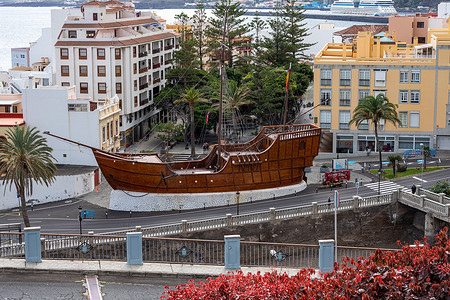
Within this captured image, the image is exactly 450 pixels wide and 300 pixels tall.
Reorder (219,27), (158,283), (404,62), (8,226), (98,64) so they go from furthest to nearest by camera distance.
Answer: (219,27), (98,64), (404,62), (8,226), (158,283)

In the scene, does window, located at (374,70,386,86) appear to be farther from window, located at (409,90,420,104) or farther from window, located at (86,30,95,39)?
window, located at (86,30,95,39)

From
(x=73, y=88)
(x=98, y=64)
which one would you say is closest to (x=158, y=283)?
(x=73, y=88)

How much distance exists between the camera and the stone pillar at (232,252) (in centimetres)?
2683

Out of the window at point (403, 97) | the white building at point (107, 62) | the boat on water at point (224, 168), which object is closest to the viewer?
the boat on water at point (224, 168)

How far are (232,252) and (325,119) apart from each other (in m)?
39.9

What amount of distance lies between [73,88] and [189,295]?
46173 mm

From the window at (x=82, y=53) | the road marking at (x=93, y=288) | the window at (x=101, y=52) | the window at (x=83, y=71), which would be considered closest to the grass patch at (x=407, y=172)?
the window at (x=101, y=52)

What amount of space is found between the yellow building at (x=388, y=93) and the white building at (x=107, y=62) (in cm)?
1822

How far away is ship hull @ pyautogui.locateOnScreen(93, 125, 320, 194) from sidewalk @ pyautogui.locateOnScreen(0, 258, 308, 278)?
2352 cm

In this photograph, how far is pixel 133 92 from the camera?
241ft

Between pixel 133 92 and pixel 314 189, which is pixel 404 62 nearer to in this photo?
pixel 314 189

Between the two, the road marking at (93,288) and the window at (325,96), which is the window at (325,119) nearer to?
the window at (325,96)

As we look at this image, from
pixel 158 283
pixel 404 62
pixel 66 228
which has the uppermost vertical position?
pixel 404 62

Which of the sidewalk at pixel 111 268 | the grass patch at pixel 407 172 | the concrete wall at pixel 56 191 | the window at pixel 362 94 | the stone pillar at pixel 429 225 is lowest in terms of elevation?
the stone pillar at pixel 429 225
